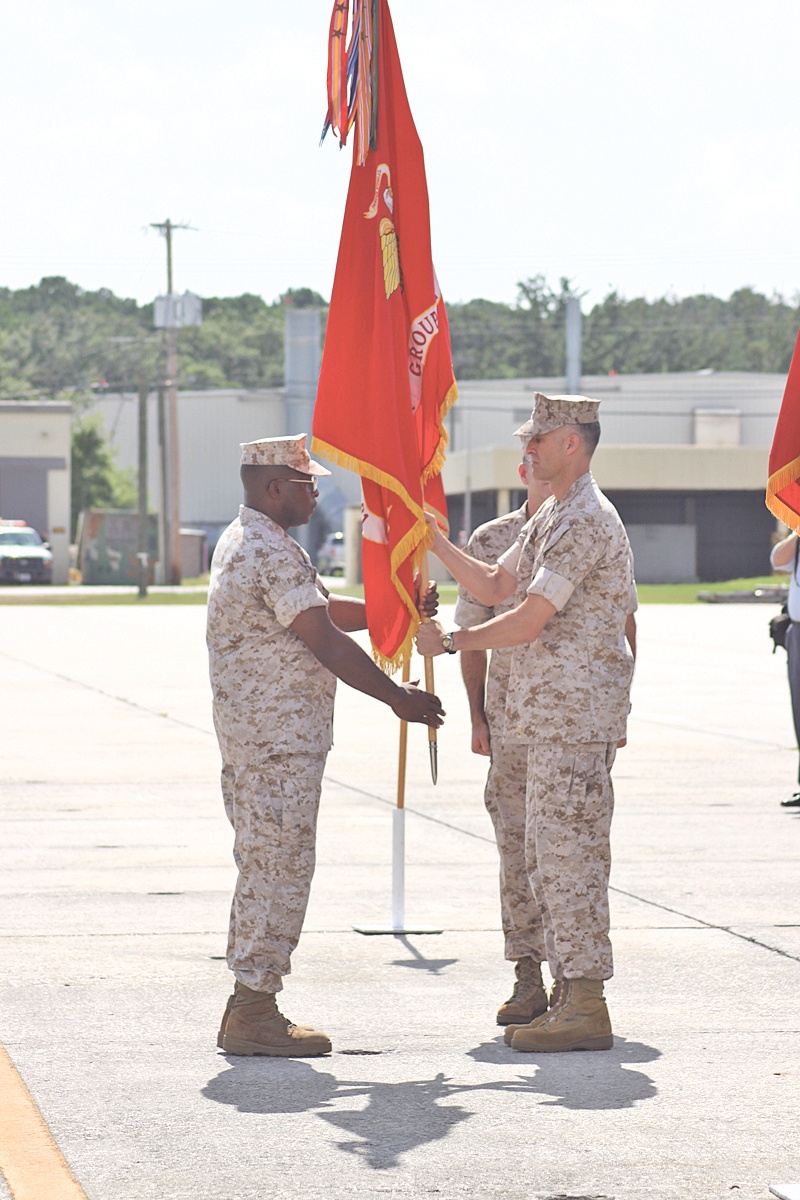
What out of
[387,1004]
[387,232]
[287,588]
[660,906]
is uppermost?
[387,232]

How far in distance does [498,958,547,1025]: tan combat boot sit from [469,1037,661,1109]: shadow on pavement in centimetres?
20

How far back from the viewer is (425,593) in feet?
23.7

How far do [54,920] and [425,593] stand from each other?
243 centimetres

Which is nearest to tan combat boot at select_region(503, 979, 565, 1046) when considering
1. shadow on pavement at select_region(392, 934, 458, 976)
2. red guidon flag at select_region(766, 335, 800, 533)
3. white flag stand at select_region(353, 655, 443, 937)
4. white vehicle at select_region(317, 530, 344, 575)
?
shadow on pavement at select_region(392, 934, 458, 976)

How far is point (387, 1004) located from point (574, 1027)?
2.91ft

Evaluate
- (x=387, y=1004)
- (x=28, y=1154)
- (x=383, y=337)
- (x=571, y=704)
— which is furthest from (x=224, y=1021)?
(x=383, y=337)

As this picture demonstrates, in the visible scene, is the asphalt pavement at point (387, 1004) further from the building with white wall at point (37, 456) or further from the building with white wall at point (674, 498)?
the building with white wall at point (674, 498)

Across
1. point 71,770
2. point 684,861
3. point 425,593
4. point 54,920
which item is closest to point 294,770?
point 425,593

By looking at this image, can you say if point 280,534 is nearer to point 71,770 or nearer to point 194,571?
point 71,770

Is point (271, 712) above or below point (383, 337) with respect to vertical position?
below

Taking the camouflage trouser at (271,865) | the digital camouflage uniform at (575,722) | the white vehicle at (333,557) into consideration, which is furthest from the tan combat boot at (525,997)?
the white vehicle at (333,557)

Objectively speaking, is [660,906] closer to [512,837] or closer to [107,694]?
[512,837]

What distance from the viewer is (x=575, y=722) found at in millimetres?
6223

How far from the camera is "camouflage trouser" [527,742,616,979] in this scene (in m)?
6.22
